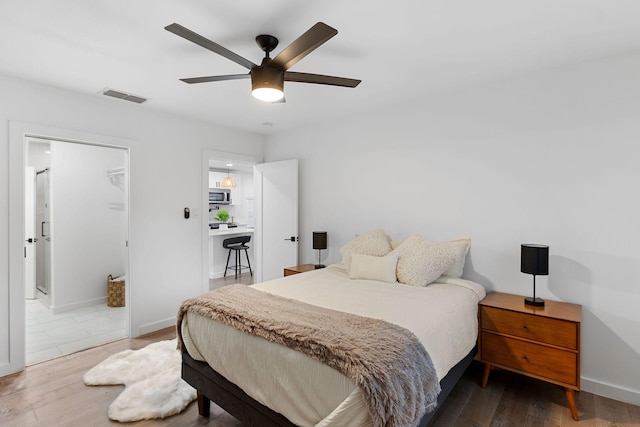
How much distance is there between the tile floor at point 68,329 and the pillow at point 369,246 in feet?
8.38

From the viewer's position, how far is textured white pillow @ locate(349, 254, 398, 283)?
2.90 metres

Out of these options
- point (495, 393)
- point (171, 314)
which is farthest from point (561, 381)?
point (171, 314)

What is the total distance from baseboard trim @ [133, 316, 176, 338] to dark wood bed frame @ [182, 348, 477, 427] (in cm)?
164

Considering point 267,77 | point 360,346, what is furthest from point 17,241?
point 360,346

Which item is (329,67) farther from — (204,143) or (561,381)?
(561,381)

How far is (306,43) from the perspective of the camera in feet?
5.33

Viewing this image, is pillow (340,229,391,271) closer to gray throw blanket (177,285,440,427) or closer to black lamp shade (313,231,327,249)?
black lamp shade (313,231,327,249)

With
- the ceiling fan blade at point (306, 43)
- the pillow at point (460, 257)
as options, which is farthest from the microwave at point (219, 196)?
the ceiling fan blade at point (306, 43)

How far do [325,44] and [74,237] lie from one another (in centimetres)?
429

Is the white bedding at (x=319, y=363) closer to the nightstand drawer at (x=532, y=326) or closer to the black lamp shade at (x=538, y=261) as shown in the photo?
the nightstand drawer at (x=532, y=326)

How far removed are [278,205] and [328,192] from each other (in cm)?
81

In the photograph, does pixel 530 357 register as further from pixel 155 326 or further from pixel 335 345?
pixel 155 326

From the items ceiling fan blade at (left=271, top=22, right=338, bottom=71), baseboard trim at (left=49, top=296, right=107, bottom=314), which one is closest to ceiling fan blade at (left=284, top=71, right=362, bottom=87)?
ceiling fan blade at (left=271, top=22, right=338, bottom=71)

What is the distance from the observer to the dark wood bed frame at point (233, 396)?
1.71m
